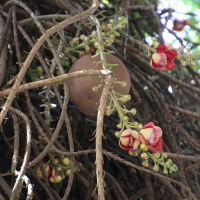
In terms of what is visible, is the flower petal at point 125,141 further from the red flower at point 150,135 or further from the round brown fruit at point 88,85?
the round brown fruit at point 88,85

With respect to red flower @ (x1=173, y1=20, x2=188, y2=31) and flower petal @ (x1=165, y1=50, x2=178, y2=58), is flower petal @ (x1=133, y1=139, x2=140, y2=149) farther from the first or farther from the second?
red flower @ (x1=173, y1=20, x2=188, y2=31)

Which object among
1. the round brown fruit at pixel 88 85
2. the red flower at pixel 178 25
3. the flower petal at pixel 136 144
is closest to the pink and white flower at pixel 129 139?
the flower petal at pixel 136 144

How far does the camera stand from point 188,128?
1.07 meters

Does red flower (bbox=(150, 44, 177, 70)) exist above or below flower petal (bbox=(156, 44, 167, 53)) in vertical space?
below

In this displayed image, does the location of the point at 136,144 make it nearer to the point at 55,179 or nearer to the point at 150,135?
the point at 150,135

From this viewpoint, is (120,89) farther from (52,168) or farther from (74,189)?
(74,189)

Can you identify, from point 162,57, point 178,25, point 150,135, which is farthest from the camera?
point 178,25

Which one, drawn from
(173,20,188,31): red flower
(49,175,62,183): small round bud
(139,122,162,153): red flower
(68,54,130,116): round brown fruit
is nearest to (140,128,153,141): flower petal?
(139,122,162,153): red flower

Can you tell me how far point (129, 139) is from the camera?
19.4 inches

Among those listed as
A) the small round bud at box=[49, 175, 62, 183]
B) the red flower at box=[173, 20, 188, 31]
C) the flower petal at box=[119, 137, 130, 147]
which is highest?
the flower petal at box=[119, 137, 130, 147]

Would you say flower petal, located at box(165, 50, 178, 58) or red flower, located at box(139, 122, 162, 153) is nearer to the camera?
red flower, located at box(139, 122, 162, 153)

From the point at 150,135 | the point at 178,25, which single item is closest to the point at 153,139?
the point at 150,135

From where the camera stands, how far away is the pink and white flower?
0.49 meters

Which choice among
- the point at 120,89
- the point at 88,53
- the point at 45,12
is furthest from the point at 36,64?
the point at 120,89
